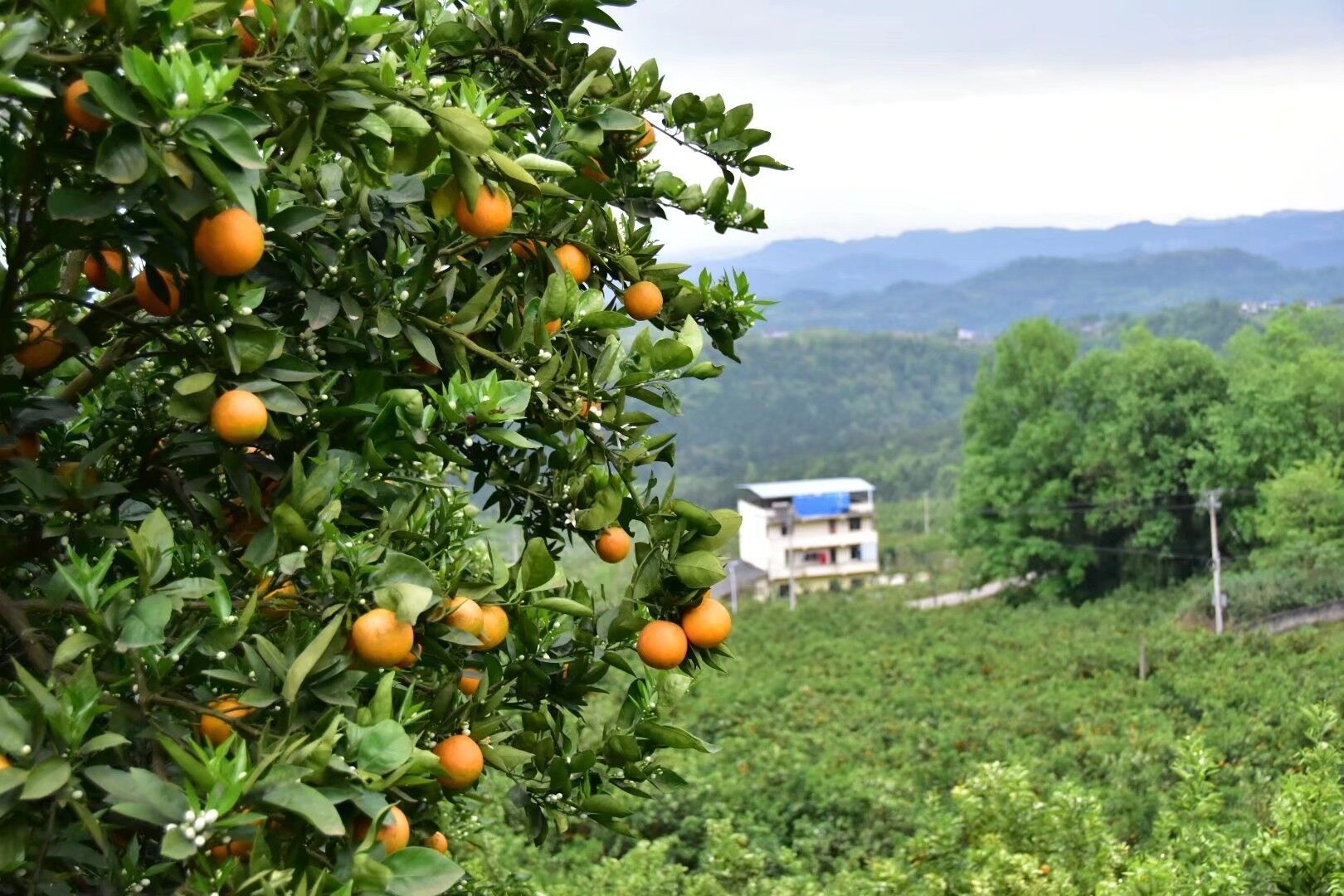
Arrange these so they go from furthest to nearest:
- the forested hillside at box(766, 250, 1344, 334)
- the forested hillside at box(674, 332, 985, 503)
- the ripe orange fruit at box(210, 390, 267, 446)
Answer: the forested hillside at box(766, 250, 1344, 334) < the forested hillside at box(674, 332, 985, 503) < the ripe orange fruit at box(210, 390, 267, 446)

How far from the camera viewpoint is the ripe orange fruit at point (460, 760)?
169 centimetres

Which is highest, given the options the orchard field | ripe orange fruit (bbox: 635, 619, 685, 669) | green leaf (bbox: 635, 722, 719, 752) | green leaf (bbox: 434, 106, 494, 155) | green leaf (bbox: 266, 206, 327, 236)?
green leaf (bbox: 434, 106, 494, 155)

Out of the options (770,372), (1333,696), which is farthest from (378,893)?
(770,372)

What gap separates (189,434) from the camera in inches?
69.9

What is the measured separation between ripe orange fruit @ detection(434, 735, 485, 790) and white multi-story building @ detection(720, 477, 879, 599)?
123 ft

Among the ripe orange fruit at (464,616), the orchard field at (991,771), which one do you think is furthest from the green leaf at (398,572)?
the orchard field at (991,771)

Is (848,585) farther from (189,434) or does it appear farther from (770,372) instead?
(770,372)

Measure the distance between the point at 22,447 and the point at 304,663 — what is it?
90 cm

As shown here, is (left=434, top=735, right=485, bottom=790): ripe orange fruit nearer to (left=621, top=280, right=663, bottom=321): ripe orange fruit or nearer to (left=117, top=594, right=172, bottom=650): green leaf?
(left=117, top=594, right=172, bottom=650): green leaf

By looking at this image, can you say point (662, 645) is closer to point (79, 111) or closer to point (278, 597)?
point (278, 597)

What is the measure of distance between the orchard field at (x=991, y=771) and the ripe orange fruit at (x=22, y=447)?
1567mm

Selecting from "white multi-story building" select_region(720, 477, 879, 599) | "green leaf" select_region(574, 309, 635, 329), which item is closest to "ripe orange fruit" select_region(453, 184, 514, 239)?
"green leaf" select_region(574, 309, 635, 329)

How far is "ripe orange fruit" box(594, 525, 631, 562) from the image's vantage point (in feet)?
6.73

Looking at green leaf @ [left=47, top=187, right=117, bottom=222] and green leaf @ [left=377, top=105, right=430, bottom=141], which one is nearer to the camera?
green leaf @ [left=47, top=187, right=117, bottom=222]
